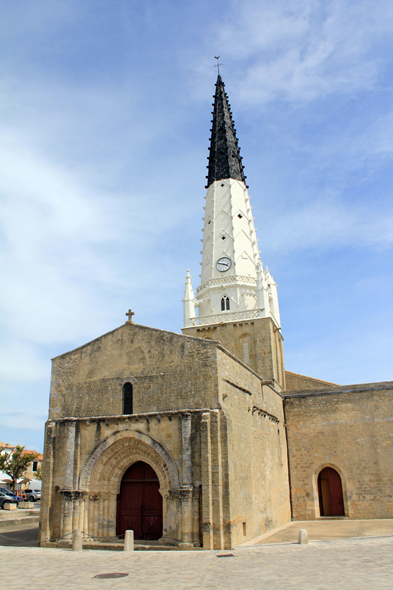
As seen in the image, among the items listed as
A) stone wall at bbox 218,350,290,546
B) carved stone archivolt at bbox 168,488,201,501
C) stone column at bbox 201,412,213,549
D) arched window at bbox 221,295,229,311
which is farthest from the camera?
arched window at bbox 221,295,229,311

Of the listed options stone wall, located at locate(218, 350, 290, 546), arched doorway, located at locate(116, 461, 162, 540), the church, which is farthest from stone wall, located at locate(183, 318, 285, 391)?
arched doorway, located at locate(116, 461, 162, 540)

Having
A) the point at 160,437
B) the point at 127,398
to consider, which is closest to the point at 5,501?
the point at 127,398

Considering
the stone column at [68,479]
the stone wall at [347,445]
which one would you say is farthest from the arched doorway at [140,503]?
the stone wall at [347,445]

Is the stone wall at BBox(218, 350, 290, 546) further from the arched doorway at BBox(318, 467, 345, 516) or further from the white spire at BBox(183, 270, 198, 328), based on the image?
the white spire at BBox(183, 270, 198, 328)

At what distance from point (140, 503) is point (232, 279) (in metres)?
18.0

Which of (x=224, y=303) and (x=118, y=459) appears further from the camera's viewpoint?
(x=224, y=303)

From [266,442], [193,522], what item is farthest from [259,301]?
[193,522]

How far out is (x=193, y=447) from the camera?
14.1 metres

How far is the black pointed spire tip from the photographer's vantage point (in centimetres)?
3431

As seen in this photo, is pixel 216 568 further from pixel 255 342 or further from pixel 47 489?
pixel 255 342

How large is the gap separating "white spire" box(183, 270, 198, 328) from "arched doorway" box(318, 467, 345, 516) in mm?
12446

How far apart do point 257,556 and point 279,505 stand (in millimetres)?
8903

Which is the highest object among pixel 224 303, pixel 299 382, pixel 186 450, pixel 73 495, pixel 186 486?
pixel 224 303

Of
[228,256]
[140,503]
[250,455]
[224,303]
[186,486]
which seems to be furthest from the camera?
[228,256]
